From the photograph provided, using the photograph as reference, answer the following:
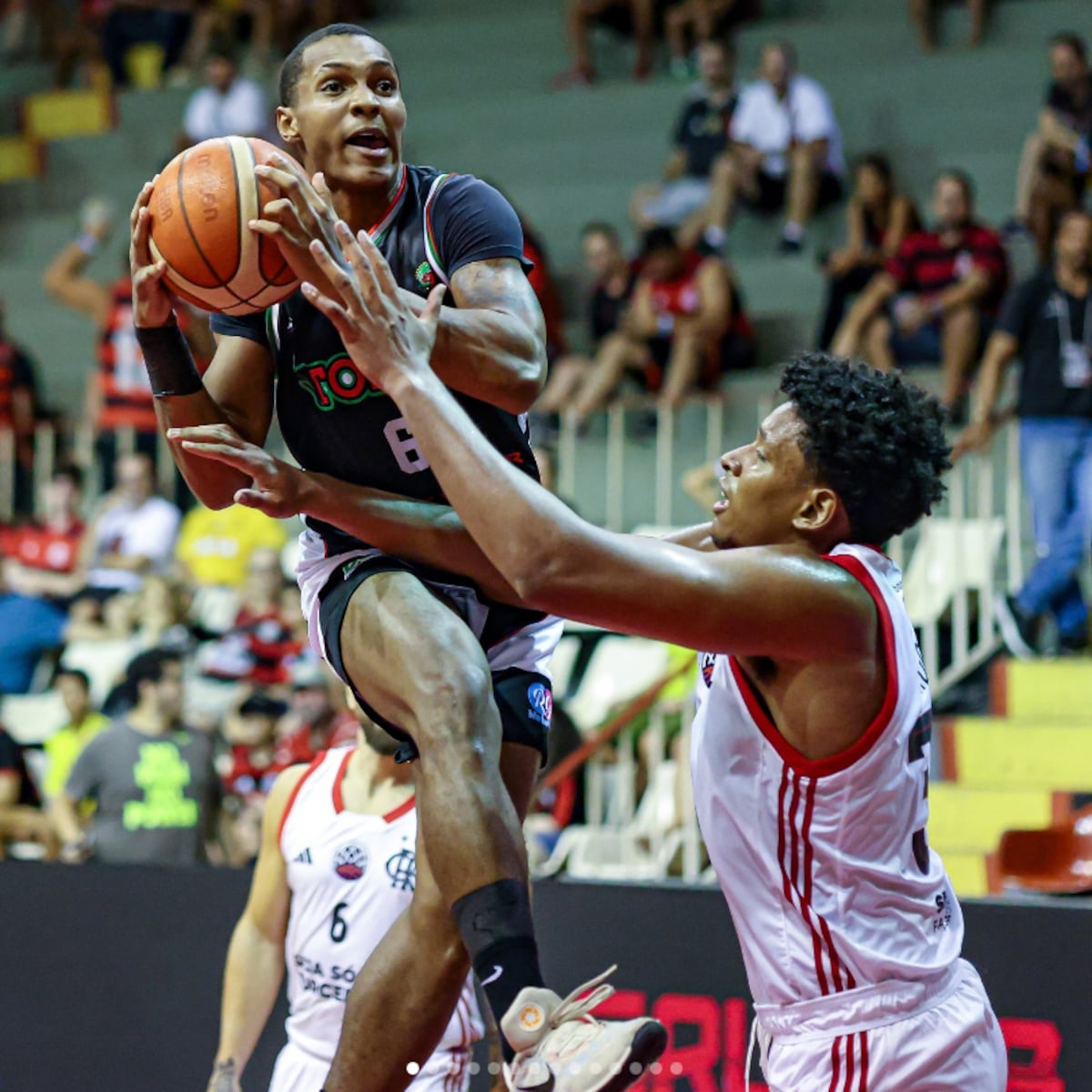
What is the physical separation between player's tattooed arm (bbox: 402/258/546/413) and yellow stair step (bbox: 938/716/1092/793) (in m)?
5.31

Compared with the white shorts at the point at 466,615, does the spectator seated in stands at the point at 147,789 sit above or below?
Result: below

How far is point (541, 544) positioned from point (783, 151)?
9163 millimetres

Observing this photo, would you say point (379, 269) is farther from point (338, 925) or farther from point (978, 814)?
point (978, 814)

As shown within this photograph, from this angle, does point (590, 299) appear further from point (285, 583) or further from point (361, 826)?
point (361, 826)

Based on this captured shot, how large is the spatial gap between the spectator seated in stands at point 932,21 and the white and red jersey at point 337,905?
357 inches

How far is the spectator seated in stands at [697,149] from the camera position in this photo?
469 inches

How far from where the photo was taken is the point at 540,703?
3.79 meters

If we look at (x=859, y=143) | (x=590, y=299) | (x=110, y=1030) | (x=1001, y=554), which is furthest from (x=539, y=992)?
(x=859, y=143)

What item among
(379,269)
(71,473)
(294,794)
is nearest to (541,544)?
(379,269)

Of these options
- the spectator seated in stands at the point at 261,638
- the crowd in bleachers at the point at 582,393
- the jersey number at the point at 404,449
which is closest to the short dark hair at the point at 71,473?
the crowd in bleachers at the point at 582,393

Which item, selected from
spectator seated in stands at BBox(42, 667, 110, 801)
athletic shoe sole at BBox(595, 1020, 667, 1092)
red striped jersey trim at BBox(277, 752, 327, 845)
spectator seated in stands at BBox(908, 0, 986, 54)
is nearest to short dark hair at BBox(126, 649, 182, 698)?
Result: spectator seated in stands at BBox(42, 667, 110, 801)

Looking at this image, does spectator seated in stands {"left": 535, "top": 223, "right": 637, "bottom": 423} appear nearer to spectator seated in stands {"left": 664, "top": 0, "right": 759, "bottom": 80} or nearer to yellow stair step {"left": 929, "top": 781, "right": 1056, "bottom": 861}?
spectator seated in stands {"left": 664, "top": 0, "right": 759, "bottom": 80}

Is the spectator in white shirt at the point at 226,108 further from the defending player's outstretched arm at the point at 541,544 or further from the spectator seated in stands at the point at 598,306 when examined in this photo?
the defending player's outstretched arm at the point at 541,544

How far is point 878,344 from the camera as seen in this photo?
33.4 ft
